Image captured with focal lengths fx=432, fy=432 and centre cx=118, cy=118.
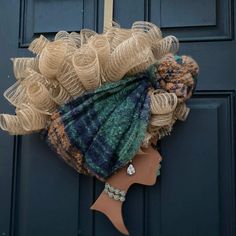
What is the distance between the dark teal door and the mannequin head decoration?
78 mm

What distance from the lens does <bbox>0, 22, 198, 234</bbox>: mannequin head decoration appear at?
878mm

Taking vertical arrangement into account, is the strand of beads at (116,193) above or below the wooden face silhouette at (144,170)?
below

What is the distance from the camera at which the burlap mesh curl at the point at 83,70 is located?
872 millimetres

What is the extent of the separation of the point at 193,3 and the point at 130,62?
286 millimetres

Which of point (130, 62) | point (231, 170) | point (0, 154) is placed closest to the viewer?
point (130, 62)

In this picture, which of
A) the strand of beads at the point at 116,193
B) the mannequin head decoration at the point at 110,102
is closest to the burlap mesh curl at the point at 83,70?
the mannequin head decoration at the point at 110,102

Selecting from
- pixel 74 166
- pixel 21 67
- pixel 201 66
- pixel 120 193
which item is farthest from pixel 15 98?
pixel 201 66

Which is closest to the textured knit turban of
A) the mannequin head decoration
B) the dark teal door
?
the mannequin head decoration

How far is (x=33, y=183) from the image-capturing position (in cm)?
104

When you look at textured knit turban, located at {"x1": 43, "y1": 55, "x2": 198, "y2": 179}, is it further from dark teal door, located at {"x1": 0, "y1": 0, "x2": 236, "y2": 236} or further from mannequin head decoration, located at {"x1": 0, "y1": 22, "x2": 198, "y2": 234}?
dark teal door, located at {"x1": 0, "y1": 0, "x2": 236, "y2": 236}

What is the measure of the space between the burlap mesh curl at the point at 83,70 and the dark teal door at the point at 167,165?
0.29 feet

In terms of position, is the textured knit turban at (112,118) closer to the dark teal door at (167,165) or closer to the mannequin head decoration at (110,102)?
the mannequin head decoration at (110,102)

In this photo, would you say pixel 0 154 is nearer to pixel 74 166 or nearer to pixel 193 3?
pixel 74 166

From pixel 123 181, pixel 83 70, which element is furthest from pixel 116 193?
pixel 83 70
